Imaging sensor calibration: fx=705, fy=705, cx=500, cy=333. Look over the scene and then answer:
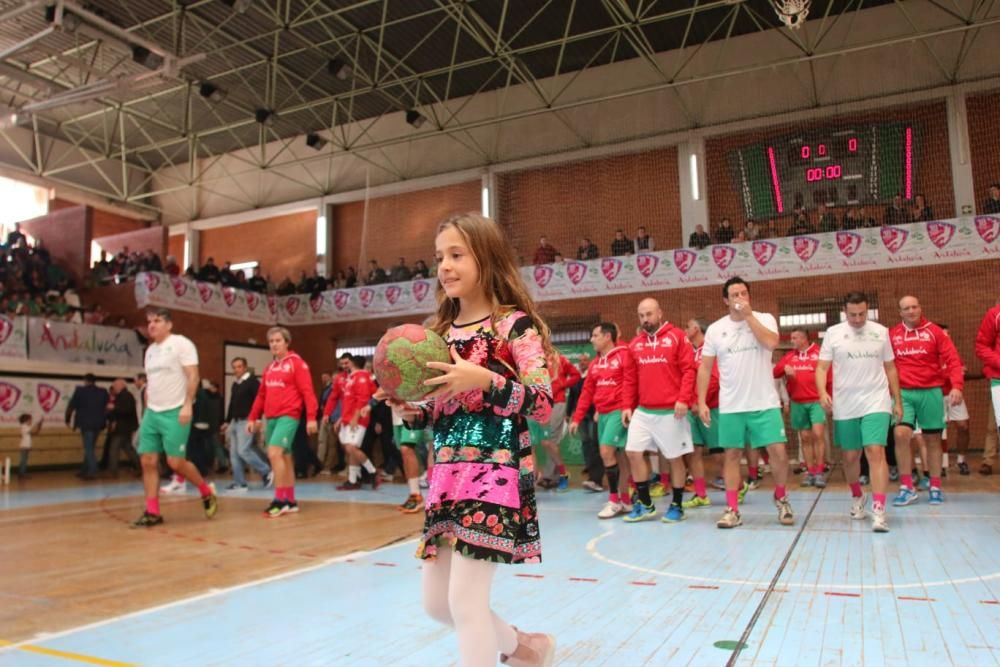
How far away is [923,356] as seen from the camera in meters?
6.62

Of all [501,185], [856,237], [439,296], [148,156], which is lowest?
[439,296]

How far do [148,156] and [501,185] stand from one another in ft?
40.8

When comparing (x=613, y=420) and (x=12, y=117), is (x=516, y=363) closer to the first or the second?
(x=613, y=420)

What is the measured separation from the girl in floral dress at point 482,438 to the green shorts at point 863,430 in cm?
431

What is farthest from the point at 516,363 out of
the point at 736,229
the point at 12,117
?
the point at 12,117

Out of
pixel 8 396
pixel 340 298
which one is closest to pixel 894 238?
pixel 340 298

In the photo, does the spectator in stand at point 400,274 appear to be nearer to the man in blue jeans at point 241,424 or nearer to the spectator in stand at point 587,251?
the spectator in stand at point 587,251

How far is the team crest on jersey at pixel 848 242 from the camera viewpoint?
13.5 metres

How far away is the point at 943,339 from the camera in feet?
21.5

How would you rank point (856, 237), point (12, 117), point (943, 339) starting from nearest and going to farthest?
point (943, 339)
point (856, 237)
point (12, 117)

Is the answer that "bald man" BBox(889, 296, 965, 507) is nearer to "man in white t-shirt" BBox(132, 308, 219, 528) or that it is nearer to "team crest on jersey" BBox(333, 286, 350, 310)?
"man in white t-shirt" BBox(132, 308, 219, 528)

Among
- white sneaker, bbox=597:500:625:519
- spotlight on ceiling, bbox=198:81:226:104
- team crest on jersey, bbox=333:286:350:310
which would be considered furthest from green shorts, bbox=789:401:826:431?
spotlight on ceiling, bbox=198:81:226:104

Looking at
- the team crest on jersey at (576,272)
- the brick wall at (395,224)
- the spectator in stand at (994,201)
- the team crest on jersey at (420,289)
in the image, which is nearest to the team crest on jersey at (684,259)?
the team crest on jersey at (576,272)

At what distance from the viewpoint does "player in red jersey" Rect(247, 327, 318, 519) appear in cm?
711
